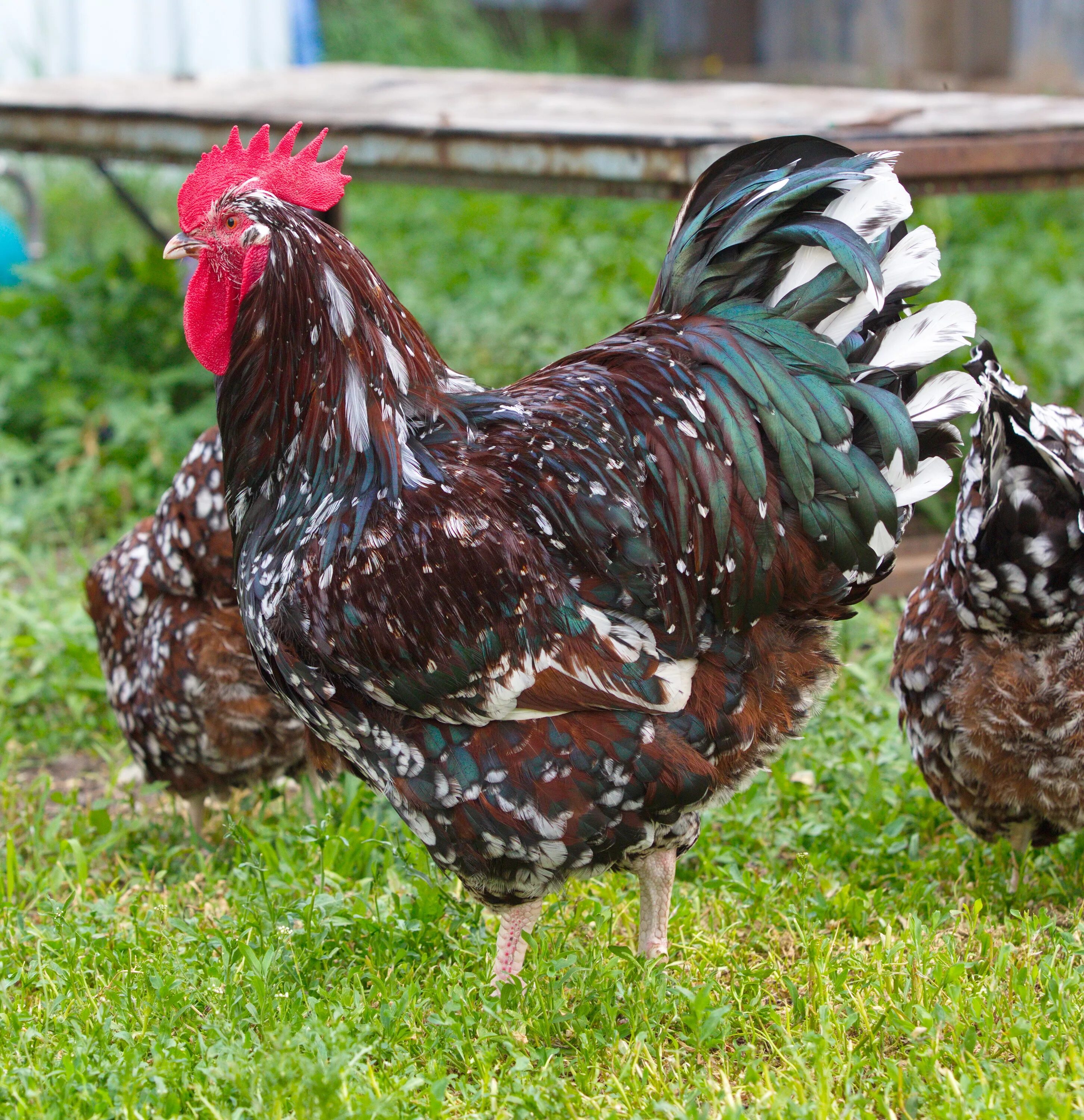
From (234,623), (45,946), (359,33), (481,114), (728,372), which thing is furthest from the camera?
(359,33)

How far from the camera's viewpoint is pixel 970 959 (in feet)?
10.1

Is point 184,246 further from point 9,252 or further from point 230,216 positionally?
point 9,252

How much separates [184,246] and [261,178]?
0.80 feet

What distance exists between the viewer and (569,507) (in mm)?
2791

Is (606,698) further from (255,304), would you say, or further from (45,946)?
(45,946)

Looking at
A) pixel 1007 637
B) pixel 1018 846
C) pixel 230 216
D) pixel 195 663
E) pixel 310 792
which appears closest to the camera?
pixel 230 216

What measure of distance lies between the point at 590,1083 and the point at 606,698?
31.7 inches

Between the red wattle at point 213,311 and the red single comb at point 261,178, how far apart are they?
119 millimetres

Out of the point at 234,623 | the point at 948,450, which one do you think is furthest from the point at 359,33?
the point at 948,450

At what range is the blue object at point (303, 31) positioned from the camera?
37.0 feet

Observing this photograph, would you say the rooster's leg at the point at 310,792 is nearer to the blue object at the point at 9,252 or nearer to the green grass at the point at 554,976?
→ the green grass at the point at 554,976

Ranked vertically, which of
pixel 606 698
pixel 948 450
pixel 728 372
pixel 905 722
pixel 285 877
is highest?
pixel 728 372

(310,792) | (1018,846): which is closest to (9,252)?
(310,792)

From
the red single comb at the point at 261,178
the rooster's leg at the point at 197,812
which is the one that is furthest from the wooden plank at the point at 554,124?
the rooster's leg at the point at 197,812
